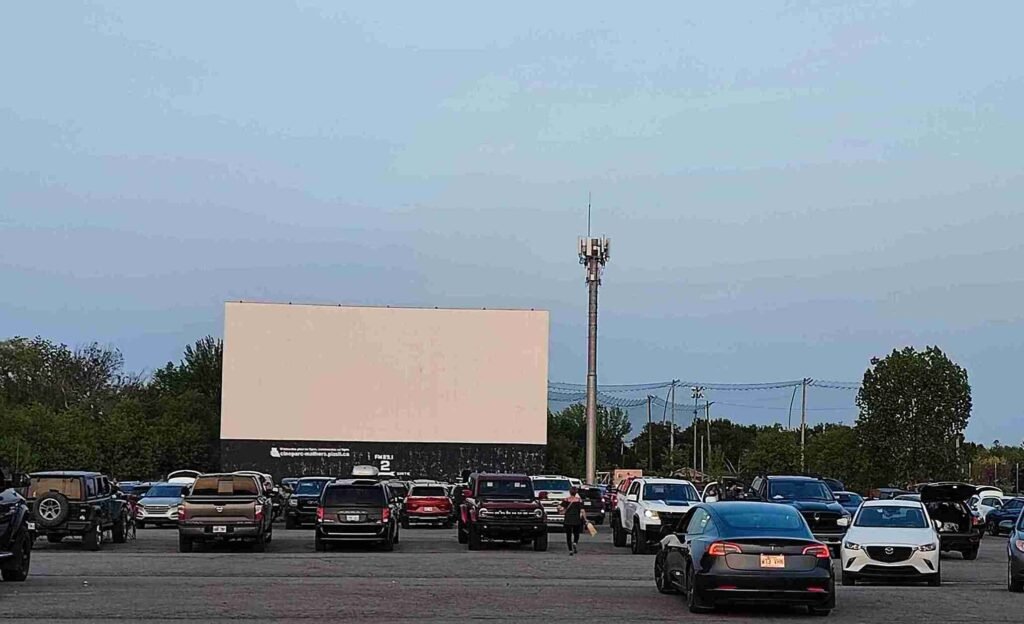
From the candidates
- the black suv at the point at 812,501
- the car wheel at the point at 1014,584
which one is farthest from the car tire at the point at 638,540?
the car wheel at the point at 1014,584

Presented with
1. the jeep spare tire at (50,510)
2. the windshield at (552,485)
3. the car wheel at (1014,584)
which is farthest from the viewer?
the windshield at (552,485)

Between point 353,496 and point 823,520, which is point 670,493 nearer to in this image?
point 823,520

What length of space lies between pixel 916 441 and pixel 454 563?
37.6m

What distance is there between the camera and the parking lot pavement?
18.0 m

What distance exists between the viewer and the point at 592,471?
81.5 m

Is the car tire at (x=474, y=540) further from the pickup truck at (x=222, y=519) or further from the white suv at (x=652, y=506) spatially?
the pickup truck at (x=222, y=519)

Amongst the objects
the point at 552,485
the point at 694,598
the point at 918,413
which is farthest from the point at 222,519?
the point at 918,413

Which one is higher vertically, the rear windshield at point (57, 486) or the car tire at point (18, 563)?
the rear windshield at point (57, 486)

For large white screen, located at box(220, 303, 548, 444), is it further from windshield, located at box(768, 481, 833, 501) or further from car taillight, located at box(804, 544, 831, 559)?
car taillight, located at box(804, 544, 831, 559)

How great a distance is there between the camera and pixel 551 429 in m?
121

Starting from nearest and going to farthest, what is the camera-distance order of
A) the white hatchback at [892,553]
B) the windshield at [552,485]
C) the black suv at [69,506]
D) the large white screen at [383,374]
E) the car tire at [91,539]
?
1. the white hatchback at [892,553]
2. the black suv at [69,506]
3. the car tire at [91,539]
4. the windshield at [552,485]
5. the large white screen at [383,374]

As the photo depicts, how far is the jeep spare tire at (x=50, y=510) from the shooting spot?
31.8 meters

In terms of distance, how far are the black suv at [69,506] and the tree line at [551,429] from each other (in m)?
38.3

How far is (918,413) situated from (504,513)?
3271cm
